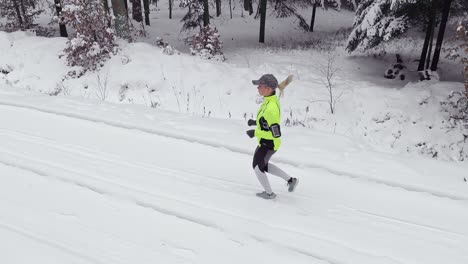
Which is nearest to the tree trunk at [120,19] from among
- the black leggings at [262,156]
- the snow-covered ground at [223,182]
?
the snow-covered ground at [223,182]

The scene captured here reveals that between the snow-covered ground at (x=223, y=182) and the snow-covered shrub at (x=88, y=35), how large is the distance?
8.41ft

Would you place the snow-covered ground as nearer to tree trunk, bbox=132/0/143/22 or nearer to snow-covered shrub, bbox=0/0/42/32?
snow-covered shrub, bbox=0/0/42/32

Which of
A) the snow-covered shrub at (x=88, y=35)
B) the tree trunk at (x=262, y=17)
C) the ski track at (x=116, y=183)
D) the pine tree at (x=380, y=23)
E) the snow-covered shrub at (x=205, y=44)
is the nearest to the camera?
the ski track at (x=116, y=183)

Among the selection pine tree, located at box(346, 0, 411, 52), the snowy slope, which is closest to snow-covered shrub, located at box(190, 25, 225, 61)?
pine tree, located at box(346, 0, 411, 52)

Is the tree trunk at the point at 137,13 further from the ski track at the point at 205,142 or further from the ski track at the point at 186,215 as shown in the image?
the ski track at the point at 186,215

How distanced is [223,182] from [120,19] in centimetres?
1096

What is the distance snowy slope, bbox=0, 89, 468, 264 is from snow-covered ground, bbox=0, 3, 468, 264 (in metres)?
0.02

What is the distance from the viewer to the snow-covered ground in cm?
420

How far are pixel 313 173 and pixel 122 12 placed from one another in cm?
1131

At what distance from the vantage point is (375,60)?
1894 cm

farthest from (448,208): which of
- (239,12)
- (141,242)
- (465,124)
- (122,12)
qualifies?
(239,12)

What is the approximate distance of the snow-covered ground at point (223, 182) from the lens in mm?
4199

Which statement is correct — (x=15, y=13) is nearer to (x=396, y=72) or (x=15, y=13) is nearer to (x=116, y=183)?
(x=116, y=183)

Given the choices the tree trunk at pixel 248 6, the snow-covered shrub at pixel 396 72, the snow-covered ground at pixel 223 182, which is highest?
the tree trunk at pixel 248 6
